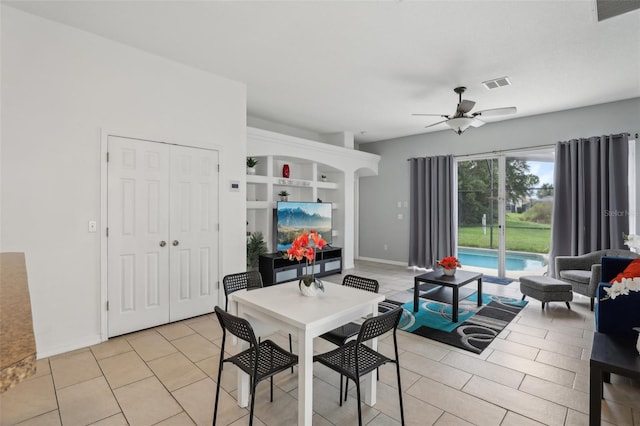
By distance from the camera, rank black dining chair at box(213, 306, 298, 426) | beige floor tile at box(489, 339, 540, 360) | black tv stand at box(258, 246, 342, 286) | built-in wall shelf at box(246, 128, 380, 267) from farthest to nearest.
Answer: built-in wall shelf at box(246, 128, 380, 267) < black tv stand at box(258, 246, 342, 286) < beige floor tile at box(489, 339, 540, 360) < black dining chair at box(213, 306, 298, 426)

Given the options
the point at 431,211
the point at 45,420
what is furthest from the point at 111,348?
the point at 431,211

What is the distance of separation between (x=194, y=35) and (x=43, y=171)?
1822 millimetres

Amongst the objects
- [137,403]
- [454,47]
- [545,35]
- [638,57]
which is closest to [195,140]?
[137,403]

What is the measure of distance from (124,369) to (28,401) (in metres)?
0.59

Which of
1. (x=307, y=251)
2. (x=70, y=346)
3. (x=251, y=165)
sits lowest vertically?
(x=70, y=346)

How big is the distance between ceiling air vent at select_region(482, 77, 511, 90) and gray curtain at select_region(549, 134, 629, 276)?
1.99 meters

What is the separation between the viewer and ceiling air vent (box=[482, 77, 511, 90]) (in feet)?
12.9

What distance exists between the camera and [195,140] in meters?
3.79

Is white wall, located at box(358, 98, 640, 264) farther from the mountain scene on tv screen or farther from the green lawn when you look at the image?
the mountain scene on tv screen

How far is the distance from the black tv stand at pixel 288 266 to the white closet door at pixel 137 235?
175cm

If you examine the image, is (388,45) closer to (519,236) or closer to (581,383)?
(581,383)

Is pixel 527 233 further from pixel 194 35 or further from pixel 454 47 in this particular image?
pixel 194 35

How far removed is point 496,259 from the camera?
6.22m

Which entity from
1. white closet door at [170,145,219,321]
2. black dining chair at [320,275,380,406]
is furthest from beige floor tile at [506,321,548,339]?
white closet door at [170,145,219,321]
